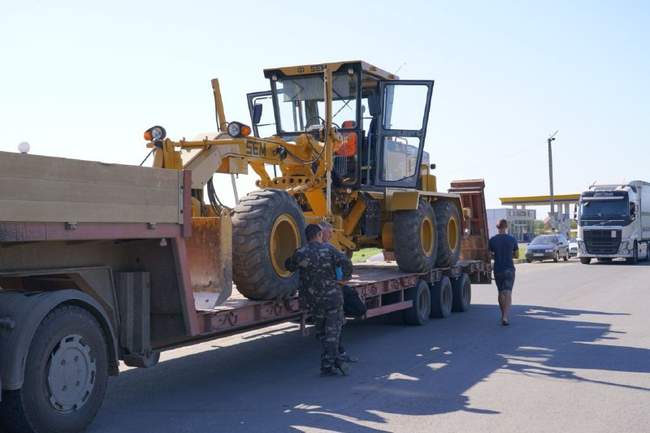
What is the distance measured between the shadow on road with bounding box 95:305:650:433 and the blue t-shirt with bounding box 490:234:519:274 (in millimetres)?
1026

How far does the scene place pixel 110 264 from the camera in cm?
688

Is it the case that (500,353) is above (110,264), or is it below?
below

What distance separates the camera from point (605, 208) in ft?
111

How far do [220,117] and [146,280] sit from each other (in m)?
4.74

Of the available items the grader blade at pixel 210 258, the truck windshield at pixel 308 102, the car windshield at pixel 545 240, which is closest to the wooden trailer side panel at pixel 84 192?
the grader blade at pixel 210 258

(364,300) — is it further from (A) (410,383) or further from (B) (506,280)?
(B) (506,280)

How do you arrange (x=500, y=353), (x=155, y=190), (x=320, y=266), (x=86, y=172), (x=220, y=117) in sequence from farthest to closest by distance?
(x=220, y=117), (x=500, y=353), (x=320, y=266), (x=155, y=190), (x=86, y=172)

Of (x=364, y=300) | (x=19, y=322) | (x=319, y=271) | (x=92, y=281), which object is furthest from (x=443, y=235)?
(x=19, y=322)

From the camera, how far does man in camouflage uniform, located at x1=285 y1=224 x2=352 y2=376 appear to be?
28.0 feet

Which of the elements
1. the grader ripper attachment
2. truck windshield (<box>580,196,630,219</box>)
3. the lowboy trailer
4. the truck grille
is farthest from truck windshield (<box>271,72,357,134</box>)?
truck windshield (<box>580,196,630,219</box>)

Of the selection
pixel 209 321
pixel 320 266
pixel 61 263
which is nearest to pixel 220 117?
pixel 320 266

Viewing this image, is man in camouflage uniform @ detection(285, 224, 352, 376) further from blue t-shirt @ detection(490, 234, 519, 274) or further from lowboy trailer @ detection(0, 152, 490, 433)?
blue t-shirt @ detection(490, 234, 519, 274)

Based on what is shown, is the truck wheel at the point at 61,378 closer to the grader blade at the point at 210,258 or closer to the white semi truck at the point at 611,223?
the grader blade at the point at 210,258

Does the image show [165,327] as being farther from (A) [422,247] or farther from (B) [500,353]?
(A) [422,247]
